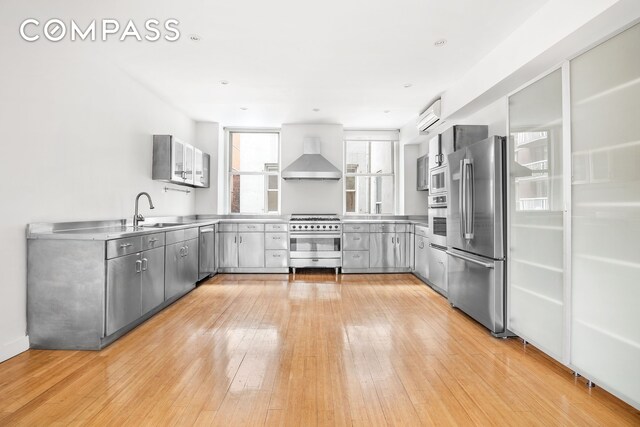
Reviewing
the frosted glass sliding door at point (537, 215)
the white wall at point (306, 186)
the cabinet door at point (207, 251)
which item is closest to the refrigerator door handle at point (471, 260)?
the frosted glass sliding door at point (537, 215)

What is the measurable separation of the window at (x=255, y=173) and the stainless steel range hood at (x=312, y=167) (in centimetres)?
71

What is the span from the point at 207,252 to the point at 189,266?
799 millimetres

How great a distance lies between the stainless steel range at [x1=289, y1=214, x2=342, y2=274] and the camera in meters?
5.99

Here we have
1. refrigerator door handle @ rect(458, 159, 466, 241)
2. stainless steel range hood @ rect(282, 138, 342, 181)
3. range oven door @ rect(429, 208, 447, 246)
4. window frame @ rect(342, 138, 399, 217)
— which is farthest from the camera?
window frame @ rect(342, 138, 399, 217)

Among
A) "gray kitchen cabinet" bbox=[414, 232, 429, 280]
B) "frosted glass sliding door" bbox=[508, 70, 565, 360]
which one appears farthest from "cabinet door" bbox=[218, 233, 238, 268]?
"frosted glass sliding door" bbox=[508, 70, 565, 360]

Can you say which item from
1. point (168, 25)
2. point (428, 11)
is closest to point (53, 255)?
point (168, 25)

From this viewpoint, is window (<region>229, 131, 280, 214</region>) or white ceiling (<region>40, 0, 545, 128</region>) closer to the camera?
white ceiling (<region>40, 0, 545, 128</region>)

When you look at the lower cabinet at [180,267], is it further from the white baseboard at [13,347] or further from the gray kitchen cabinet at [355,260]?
the gray kitchen cabinet at [355,260]

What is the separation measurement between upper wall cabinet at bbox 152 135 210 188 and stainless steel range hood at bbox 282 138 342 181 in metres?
1.58

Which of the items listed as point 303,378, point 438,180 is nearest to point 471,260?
point 438,180

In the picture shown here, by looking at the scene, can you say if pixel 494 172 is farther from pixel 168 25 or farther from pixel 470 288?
pixel 168 25

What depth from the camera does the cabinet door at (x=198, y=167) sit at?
5555 mm

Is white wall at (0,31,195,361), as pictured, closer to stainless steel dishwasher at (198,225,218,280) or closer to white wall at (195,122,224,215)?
stainless steel dishwasher at (198,225,218,280)

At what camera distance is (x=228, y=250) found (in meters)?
5.98
